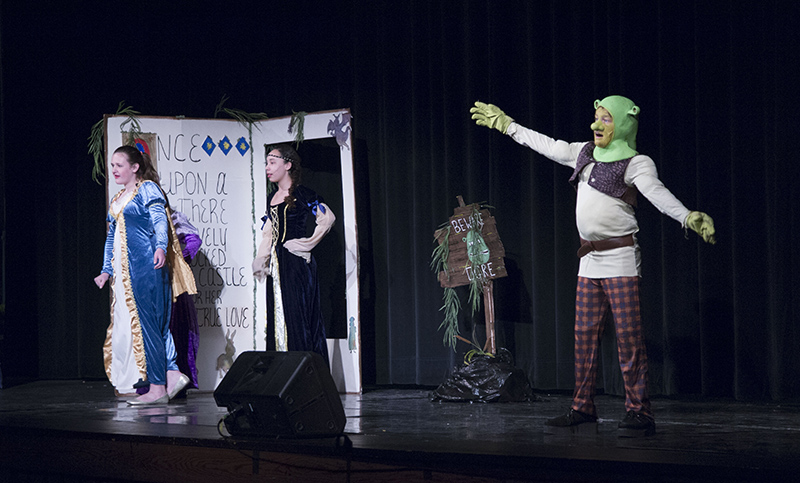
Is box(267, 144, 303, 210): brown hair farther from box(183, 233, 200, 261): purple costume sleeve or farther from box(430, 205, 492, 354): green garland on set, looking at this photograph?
box(430, 205, 492, 354): green garland on set

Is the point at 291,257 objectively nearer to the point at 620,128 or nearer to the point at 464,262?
the point at 464,262

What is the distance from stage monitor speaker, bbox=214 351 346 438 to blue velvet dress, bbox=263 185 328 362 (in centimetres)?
177

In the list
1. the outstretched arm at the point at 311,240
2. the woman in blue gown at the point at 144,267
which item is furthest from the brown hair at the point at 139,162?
the outstretched arm at the point at 311,240

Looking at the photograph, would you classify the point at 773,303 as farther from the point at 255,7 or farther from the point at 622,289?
the point at 255,7

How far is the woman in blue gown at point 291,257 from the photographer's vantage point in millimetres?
4551

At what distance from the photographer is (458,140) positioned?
4.98m

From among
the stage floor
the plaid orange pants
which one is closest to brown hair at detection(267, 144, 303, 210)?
the stage floor

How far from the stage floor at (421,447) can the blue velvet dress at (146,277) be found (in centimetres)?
30

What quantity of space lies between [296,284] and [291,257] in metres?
0.16

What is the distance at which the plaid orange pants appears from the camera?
2979 mm

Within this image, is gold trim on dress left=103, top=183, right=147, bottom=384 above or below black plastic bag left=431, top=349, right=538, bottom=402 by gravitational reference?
above

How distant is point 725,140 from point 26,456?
3.67 meters

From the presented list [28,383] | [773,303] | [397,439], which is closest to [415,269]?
[773,303]

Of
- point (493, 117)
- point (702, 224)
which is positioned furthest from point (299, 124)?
point (702, 224)
